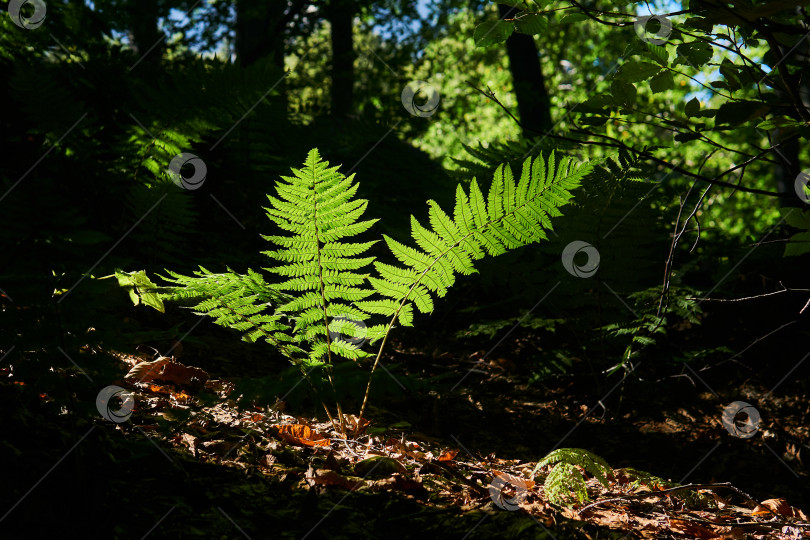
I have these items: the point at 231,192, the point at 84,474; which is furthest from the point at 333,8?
the point at 84,474

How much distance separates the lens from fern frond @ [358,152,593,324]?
210cm

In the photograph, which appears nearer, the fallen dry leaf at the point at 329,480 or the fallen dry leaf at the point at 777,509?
the fallen dry leaf at the point at 329,480

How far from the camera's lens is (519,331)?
3674 millimetres

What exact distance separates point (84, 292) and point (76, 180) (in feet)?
7.62

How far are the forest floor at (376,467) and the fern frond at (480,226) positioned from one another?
0.39 meters

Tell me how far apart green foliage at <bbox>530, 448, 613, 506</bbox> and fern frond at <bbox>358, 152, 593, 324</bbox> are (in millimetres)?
691

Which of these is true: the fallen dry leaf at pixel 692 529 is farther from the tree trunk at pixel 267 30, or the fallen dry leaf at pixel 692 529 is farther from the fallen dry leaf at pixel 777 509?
the tree trunk at pixel 267 30

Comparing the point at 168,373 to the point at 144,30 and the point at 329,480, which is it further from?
the point at 144,30

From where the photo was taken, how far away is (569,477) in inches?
68.7

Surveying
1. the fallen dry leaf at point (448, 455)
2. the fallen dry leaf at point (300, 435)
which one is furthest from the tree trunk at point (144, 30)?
the fallen dry leaf at point (448, 455)

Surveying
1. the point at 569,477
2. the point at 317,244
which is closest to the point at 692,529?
the point at 569,477

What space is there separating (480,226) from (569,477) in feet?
3.00

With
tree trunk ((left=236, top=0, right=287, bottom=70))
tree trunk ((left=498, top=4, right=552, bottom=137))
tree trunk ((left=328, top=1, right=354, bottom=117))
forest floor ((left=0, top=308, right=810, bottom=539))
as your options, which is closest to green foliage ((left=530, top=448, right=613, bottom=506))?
forest floor ((left=0, top=308, right=810, bottom=539))

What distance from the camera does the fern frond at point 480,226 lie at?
2.10 m
